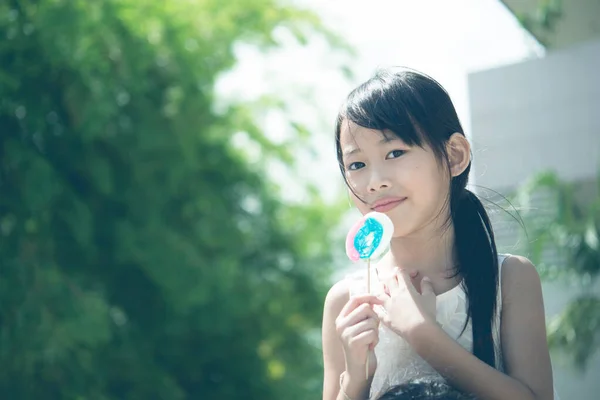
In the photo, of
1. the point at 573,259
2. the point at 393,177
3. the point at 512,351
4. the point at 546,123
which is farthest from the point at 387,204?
the point at 546,123

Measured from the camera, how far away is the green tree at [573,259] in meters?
4.50

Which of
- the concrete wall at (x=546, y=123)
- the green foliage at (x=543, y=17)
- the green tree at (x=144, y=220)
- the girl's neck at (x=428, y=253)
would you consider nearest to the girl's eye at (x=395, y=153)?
the girl's neck at (x=428, y=253)

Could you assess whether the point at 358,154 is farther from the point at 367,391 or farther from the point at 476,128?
the point at 476,128

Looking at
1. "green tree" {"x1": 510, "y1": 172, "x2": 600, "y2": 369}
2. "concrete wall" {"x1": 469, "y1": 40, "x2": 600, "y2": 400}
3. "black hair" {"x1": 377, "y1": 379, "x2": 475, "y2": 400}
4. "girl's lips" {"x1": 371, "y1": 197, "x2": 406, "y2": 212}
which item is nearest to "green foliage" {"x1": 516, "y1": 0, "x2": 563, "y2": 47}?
"concrete wall" {"x1": 469, "y1": 40, "x2": 600, "y2": 400}

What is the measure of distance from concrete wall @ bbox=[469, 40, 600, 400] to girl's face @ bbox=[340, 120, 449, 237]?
11.8 ft

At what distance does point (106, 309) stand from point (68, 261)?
1.80 ft

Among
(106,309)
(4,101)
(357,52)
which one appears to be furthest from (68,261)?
(357,52)

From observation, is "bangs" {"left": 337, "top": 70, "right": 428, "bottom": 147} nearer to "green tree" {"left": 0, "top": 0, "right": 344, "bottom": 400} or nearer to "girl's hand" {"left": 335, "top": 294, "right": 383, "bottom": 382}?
"girl's hand" {"left": 335, "top": 294, "right": 383, "bottom": 382}

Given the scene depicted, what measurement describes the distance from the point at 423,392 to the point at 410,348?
14 centimetres

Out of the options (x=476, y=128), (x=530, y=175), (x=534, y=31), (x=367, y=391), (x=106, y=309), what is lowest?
(x=106, y=309)

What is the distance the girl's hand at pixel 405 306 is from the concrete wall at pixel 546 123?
3.63m

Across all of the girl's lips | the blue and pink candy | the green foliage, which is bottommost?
the blue and pink candy

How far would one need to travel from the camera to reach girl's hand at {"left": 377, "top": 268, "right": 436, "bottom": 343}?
3.54 ft

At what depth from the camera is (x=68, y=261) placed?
204 inches
